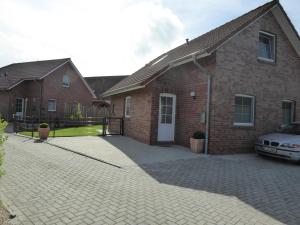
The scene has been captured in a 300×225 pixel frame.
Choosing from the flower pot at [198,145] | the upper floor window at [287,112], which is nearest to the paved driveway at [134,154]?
the flower pot at [198,145]

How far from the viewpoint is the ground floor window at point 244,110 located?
11.4 meters

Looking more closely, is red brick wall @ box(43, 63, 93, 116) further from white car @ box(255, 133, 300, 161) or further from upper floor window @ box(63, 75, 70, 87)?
white car @ box(255, 133, 300, 161)

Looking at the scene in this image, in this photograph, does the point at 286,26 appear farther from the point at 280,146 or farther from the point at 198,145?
the point at 198,145

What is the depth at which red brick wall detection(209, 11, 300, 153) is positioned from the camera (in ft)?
34.8

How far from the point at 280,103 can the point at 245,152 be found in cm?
339

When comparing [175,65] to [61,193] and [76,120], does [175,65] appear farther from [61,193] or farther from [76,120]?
[76,120]

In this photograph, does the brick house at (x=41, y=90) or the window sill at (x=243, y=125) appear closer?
the window sill at (x=243, y=125)

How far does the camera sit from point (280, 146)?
9.56m

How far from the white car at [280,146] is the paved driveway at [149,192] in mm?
878

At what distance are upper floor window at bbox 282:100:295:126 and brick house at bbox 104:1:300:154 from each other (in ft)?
0.15

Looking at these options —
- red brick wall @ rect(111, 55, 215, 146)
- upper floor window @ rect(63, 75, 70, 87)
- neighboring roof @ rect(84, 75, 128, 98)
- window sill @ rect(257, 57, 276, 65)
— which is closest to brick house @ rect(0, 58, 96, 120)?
upper floor window @ rect(63, 75, 70, 87)

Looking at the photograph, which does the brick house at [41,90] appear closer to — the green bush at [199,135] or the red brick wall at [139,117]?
the red brick wall at [139,117]

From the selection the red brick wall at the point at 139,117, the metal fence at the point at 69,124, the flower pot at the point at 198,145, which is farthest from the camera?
the metal fence at the point at 69,124

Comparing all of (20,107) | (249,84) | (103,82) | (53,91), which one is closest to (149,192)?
(249,84)
